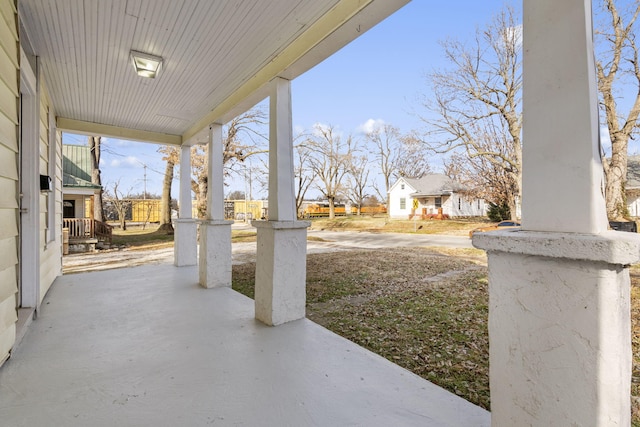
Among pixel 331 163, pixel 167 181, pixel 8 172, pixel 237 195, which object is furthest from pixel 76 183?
pixel 237 195

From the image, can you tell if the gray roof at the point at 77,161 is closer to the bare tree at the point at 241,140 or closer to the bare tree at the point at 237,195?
the bare tree at the point at 241,140

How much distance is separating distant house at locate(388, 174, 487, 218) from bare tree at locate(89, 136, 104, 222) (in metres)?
17.7

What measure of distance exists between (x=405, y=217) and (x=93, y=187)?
20.2 metres

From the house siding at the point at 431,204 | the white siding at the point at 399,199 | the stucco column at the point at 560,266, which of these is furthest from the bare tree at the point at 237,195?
the stucco column at the point at 560,266

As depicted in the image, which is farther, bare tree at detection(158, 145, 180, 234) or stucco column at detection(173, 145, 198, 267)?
bare tree at detection(158, 145, 180, 234)

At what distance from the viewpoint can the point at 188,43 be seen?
2.72m

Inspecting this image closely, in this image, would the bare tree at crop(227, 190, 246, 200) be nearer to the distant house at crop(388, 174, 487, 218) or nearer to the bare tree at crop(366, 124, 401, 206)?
the bare tree at crop(366, 124, 401, 206)

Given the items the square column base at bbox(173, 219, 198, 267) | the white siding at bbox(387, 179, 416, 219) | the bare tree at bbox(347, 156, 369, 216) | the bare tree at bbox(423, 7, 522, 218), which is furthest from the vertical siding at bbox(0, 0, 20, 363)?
the bare tree at bbox(347, 156, 369, 216)

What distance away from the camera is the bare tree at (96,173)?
1148 cm

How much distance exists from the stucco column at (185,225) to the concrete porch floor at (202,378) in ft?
8.08

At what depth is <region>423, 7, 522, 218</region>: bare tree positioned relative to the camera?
34.7 ft

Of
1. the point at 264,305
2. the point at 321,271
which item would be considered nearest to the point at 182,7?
the point at 264,305

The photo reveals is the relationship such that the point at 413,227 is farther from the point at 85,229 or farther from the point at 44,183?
the point at 44,183

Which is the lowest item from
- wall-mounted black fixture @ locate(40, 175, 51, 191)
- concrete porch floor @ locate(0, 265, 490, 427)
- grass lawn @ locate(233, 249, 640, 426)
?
grass lawn @ locate(233, 249, 640, 426)
